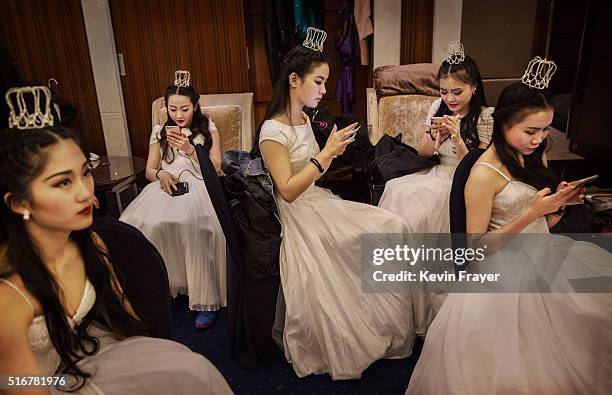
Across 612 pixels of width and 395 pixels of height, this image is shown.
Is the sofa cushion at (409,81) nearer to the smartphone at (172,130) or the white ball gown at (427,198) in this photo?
the white ball gown at (427,198)

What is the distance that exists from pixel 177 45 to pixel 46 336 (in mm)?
3336

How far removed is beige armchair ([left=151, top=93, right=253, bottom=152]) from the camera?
11.7 feet

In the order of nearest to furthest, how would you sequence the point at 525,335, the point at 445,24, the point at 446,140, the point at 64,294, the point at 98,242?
1. the point at 64,294
2. the point at 98,242
3. the point at 525,335
4. the point at 446,140
5. the point at 445,24

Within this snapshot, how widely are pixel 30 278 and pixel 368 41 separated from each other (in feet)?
12.3

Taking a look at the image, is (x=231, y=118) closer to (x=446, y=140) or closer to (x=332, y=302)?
(x=446, y=140)

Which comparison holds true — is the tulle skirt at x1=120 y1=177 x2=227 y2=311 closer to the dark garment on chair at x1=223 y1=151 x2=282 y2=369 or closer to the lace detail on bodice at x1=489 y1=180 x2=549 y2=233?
the dark garment on chair at x1=223 y1=151 x2=282 y2=369

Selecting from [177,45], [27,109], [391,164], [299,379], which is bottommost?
[299,379]

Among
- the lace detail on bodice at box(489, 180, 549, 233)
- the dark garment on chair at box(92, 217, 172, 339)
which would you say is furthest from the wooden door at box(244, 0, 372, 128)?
the dark garment on chair at box(92, 217, 172, 339)

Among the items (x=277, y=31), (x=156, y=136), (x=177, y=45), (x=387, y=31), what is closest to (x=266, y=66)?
(x=277, y=31)

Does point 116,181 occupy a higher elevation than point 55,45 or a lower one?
lower

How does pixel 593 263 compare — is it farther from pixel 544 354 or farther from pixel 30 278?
pixel 30 278

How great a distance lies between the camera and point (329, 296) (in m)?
2.15

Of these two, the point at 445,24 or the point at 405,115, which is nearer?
the point at 405,115

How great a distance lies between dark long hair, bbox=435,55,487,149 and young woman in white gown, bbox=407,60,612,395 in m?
0.78
